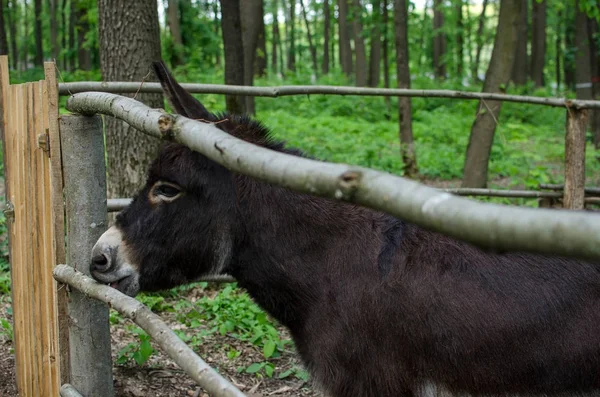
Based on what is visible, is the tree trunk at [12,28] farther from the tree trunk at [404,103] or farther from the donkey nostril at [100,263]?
the donkey nostril at [100,263]

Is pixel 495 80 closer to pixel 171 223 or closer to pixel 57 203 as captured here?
pixel 171 223

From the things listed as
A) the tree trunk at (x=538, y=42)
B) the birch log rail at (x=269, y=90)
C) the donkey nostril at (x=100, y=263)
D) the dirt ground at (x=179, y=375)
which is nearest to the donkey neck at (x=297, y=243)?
the donkey nostril at (x=100, y=263)

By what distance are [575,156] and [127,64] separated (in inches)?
168

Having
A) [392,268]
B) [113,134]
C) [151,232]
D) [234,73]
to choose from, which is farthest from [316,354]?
[234,73]

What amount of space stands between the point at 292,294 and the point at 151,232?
75cm

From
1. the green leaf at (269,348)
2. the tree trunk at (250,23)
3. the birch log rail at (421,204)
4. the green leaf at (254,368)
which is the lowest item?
the green leaf at (254,368)

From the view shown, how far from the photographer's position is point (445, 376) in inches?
113

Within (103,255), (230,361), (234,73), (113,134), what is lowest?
(230,361)

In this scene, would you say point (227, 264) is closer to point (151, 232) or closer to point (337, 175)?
point (151, 232)

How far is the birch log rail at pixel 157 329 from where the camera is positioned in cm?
203

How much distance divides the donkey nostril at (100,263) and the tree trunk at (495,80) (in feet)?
24.1

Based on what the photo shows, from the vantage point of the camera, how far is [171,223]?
3.09m

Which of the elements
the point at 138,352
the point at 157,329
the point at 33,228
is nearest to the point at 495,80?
the point at 138,352

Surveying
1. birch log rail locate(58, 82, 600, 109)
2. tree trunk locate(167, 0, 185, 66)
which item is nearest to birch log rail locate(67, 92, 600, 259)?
birch log rail locate(58, 82, 600, 109)
